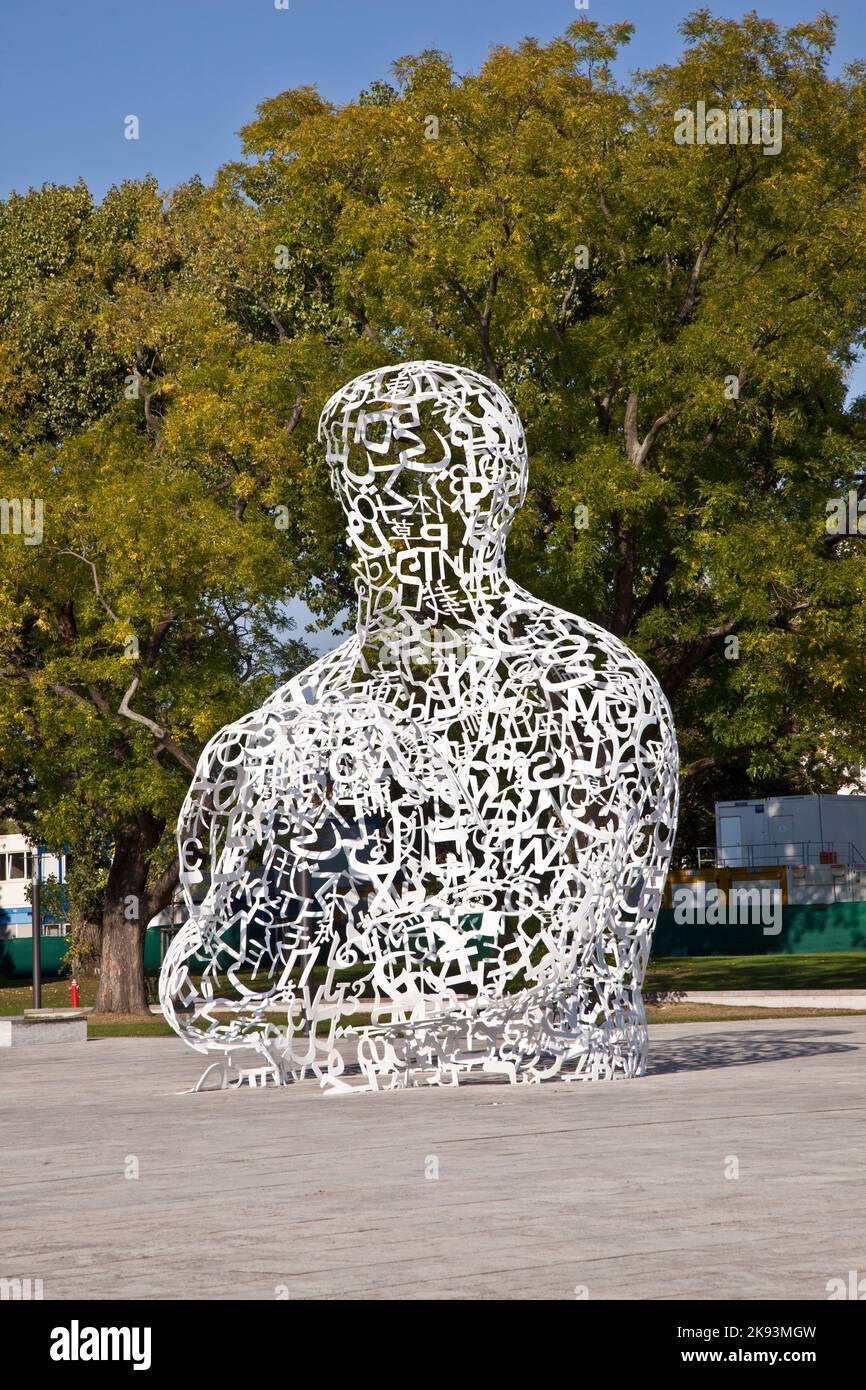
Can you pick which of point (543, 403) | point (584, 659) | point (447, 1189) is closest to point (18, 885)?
point (543, 403)

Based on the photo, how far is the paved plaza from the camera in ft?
18.9

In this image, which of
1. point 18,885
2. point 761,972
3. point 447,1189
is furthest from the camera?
point 18,885

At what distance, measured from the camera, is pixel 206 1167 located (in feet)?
28.9

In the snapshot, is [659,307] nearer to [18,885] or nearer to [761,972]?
[761,972]

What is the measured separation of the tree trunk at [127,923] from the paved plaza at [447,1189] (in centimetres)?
1026

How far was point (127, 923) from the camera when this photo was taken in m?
24.5

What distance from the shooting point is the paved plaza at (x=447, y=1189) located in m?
5.77

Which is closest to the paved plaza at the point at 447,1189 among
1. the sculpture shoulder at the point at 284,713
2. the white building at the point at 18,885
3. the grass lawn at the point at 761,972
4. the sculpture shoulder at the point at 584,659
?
the sculpture shoulder at the point at 284,713

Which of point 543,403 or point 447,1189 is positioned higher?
point 543,403

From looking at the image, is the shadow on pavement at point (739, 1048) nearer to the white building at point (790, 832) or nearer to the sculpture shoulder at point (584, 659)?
the sculpture shoulder at point (584, 659)

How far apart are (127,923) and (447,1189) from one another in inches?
677
